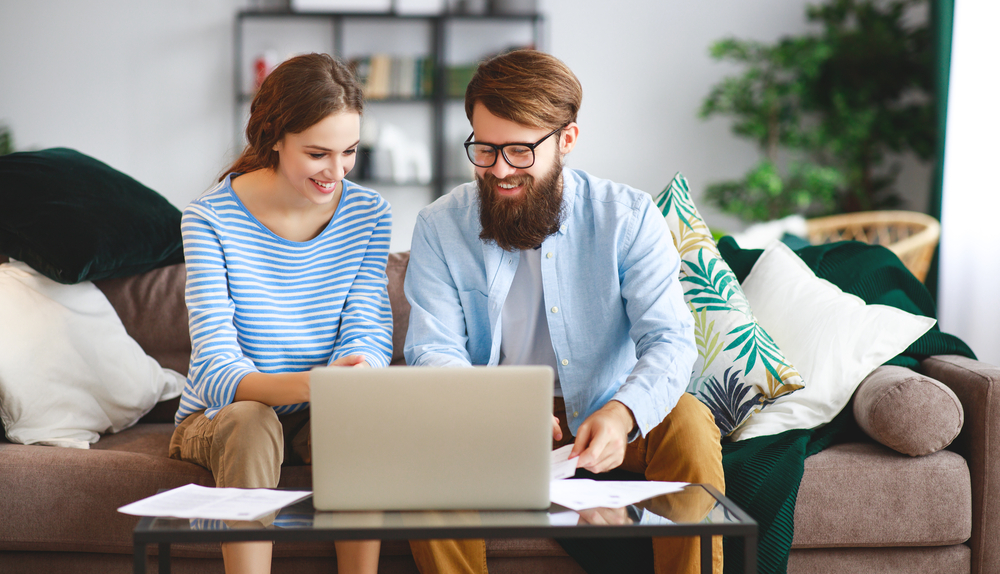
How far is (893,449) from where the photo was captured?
4.78 ft

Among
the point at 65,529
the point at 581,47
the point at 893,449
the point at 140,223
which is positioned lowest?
the point at 65,529

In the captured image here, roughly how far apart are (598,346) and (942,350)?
854mm

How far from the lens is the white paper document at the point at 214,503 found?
2.84 feet

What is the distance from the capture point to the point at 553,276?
1437 mm

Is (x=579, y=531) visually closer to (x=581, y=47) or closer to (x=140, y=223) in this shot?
(x=140, y=223)

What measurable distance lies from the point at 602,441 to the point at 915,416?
713 millimetres

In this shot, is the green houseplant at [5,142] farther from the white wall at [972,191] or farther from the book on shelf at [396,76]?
the white wall at [972,191]

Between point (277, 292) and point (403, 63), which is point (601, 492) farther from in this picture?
point (403, 63)

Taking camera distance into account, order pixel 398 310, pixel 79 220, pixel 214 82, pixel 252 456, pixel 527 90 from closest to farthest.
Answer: pixel 252 456
pixel 527 90
pixel 79 220
pixel 398 310
pixel 214 82

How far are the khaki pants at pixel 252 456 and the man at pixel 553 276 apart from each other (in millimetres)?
34

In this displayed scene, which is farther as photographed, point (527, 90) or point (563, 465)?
point (527, 90)

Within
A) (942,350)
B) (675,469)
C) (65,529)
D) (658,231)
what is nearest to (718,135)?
(942,350)

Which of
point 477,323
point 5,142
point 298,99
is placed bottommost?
point 477,323

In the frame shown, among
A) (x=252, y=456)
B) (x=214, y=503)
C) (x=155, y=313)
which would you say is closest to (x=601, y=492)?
(x=214, y=503)
